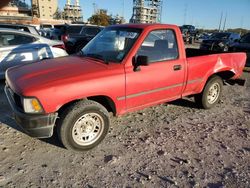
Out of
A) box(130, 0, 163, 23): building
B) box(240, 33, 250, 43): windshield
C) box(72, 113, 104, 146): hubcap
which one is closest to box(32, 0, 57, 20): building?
box(130, 0, 163, 23): building

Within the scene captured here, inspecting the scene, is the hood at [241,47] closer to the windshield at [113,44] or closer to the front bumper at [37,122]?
the windshield at [113,44]

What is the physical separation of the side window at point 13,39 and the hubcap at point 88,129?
4283mm

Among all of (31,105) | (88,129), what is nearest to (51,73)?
(31,105)

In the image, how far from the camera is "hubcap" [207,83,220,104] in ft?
18.1

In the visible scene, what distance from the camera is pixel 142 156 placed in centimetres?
358

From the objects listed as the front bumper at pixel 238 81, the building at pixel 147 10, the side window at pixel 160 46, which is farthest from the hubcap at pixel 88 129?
the building at pixel 147 10

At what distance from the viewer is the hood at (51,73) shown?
10.7 feet

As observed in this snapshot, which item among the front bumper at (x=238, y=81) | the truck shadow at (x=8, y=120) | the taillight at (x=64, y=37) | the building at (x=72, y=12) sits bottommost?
the truck shadow at (x=8, y=120)

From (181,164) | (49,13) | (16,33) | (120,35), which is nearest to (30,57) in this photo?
(16,33)

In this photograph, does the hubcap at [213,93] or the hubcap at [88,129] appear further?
the hubcap at [213,93]

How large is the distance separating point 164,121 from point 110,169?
190 cm

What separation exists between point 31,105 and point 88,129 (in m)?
0.93

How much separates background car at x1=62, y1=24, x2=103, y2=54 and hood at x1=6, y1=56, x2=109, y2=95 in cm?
878

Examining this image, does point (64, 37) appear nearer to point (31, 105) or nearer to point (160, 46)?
point (160, 46)
